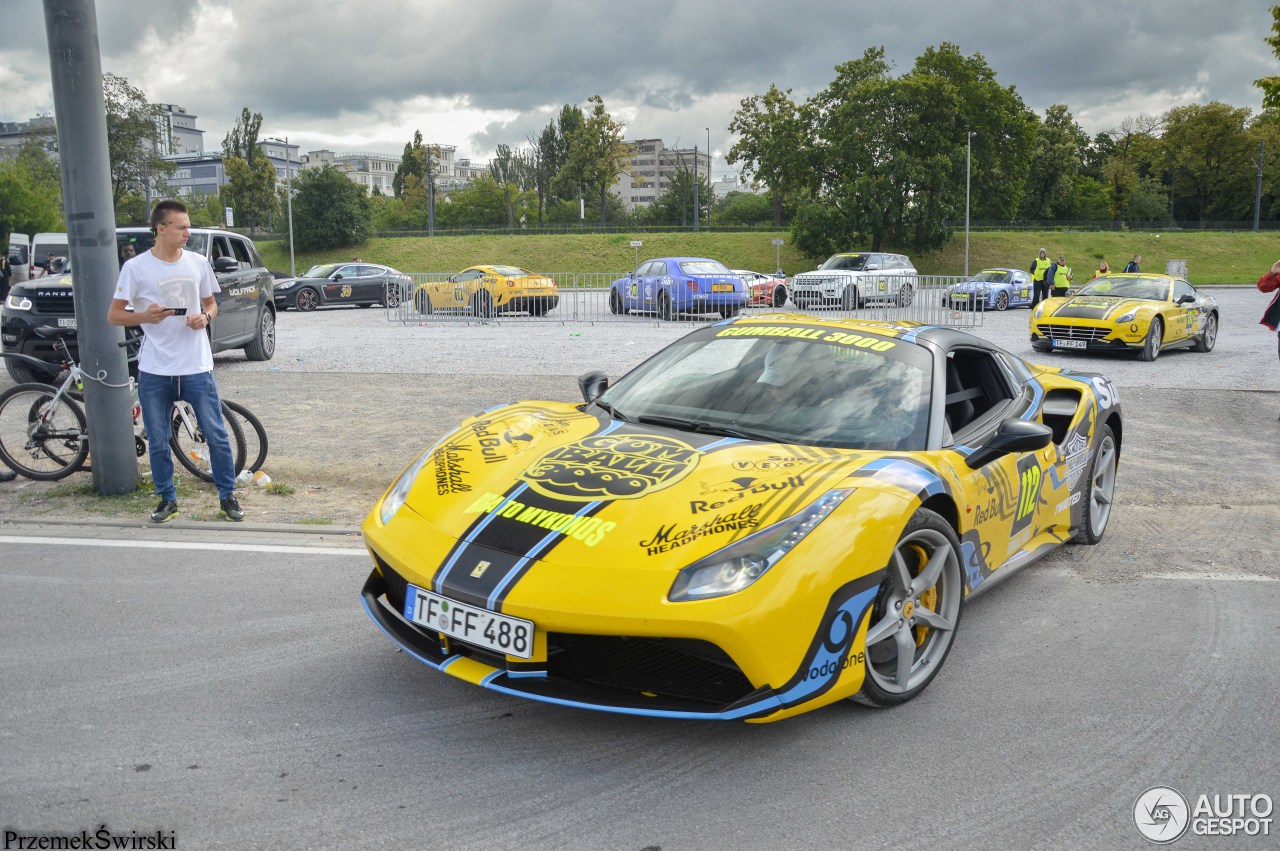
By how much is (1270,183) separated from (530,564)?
86896 millimetres

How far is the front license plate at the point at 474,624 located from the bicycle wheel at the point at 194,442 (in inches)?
154

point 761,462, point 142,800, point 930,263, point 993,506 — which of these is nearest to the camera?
point 142,800

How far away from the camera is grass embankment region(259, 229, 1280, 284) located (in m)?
54.3

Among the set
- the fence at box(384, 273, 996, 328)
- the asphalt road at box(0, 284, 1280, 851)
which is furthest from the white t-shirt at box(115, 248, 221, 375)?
the fence at box(384, 273, 996, 328)

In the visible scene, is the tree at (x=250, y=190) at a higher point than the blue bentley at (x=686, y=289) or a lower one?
higher

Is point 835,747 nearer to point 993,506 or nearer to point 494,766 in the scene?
point 494,766

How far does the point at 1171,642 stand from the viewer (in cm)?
434

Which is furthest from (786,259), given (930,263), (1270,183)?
(1270,183)

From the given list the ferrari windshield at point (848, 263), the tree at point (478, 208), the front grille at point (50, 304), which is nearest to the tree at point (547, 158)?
the tree at point (478, 208)

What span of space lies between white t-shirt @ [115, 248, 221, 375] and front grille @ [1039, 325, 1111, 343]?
13883 mm

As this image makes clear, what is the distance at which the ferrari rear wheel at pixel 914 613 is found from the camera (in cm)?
352

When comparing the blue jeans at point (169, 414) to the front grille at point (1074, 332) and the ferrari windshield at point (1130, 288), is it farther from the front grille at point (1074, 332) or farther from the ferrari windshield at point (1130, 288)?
the ferrari windshield at point (1130, 288)

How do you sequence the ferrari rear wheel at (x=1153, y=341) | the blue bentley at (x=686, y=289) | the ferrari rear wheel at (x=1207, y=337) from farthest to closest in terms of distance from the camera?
the blue bentley at (x=686, y=289) < the ferrari rear wheel at (x=1207, y=337) < the ferrari rear wheel at (x=1153, y=341)

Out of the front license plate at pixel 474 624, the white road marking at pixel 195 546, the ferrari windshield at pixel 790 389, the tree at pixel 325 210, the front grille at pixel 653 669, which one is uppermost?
the tree at pixel 325 210
